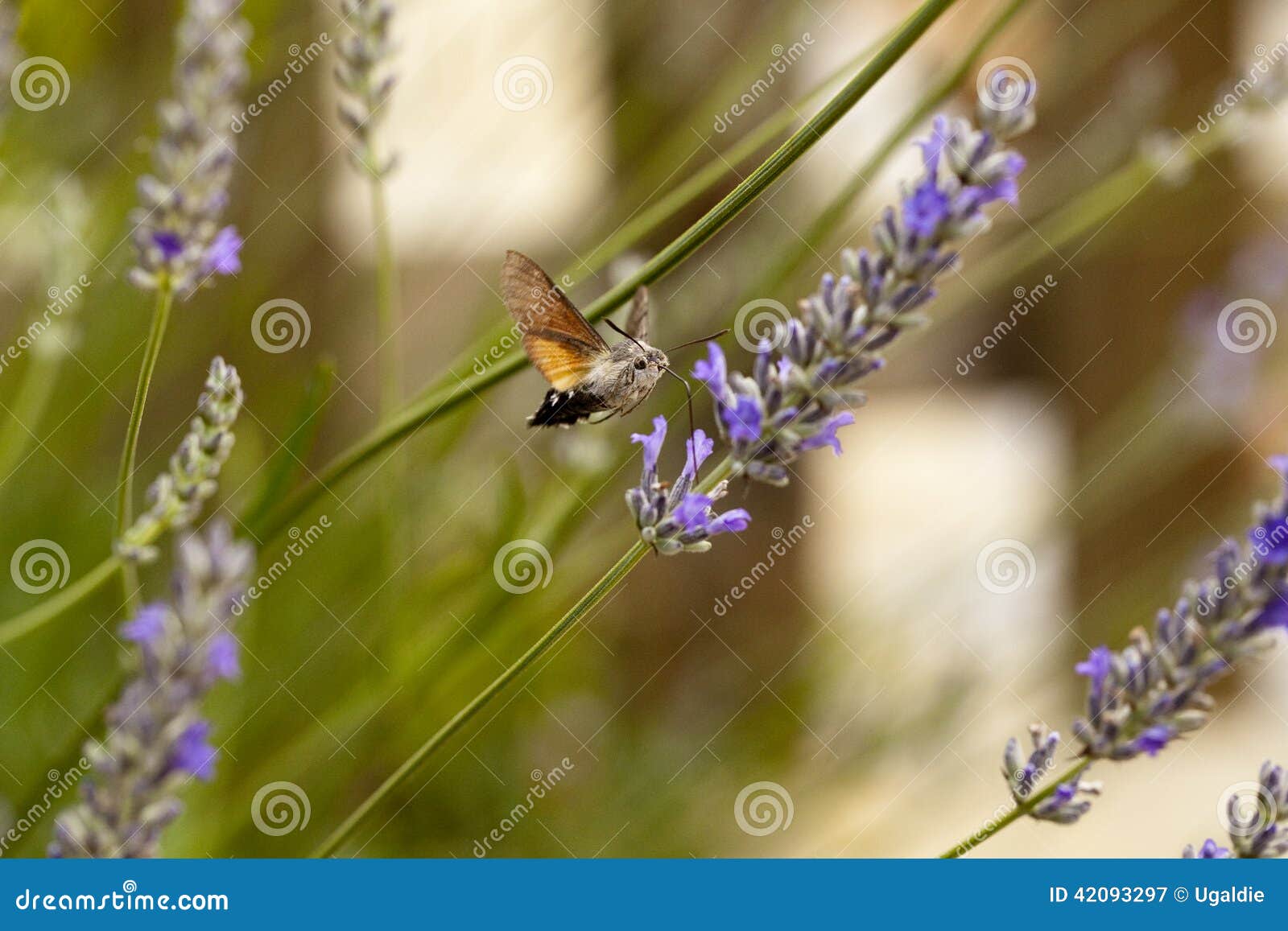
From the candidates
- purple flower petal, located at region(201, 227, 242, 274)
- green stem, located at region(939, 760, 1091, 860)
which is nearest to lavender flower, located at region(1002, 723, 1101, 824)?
green stem, located at region(939, 760, 1091, 860)

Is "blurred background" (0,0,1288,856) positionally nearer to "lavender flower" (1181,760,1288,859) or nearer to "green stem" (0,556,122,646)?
"green stem" (0,556,122,646)

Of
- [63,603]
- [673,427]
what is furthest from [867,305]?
[673,427]

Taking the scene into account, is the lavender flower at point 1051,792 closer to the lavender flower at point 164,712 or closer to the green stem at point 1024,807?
the green stem at point 1024,807

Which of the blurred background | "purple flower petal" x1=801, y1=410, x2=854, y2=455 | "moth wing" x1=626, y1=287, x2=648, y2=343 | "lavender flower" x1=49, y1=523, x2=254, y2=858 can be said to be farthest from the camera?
the blurred background

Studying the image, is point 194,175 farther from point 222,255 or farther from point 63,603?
point 63,603

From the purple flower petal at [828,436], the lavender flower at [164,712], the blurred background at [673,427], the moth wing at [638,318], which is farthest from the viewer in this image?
the blurred background at [673,427]

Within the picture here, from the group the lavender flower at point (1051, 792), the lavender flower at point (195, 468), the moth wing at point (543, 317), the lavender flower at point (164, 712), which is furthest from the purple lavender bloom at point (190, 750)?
the lavender flower at point (1051, 792)

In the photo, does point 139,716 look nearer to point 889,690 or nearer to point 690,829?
point 690,829
